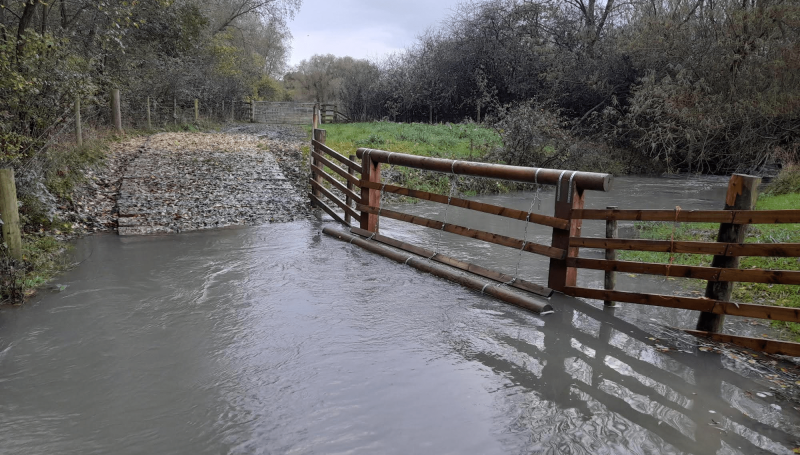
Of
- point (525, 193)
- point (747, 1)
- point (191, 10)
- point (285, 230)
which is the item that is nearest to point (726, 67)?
point (747, 1)

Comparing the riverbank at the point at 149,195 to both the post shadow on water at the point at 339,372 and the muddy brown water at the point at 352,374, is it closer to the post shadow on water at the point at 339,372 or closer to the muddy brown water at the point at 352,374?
the muddy brown water at the point at 352,374

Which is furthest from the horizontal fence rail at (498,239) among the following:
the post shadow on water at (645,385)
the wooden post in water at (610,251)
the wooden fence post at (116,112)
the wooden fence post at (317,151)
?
the wooden fence post at (116,112)

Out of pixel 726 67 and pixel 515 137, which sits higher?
pixel 726 67

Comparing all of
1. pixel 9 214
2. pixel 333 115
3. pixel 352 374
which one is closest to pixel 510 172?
pixel 352 374

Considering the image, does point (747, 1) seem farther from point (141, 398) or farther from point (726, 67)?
point (141, 398)

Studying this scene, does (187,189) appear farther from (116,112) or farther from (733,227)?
(733,227)

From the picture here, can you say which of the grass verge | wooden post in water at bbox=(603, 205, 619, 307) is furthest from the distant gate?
wooden post in water at bbox=(603, 205, 619, 307)

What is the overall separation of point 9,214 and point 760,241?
9.82m

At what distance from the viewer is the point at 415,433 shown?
3.10 metres

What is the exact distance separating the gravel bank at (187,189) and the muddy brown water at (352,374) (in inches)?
129

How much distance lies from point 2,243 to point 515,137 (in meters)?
14.2

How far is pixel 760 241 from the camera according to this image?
7453 mm

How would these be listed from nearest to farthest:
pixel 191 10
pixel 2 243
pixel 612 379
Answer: pixel 612 379, pixel 2 243, pixel 191 10

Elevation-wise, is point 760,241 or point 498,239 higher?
point 498,239
